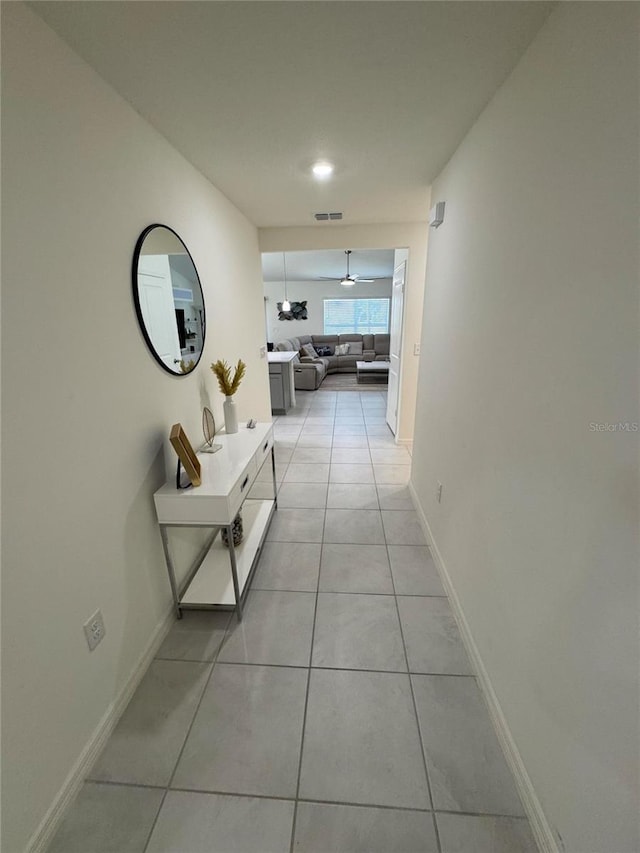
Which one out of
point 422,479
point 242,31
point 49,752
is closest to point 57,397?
point 49,752

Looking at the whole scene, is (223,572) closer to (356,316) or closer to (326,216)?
(326,216)

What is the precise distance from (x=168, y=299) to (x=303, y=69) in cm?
103

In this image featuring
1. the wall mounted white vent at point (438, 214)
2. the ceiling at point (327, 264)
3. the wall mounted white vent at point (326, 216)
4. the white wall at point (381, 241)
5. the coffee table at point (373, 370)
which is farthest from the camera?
the coffee table at point (373, 370)

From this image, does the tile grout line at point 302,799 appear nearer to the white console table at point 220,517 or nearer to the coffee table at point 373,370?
the white console table at point 220,517

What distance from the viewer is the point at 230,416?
7.11ft

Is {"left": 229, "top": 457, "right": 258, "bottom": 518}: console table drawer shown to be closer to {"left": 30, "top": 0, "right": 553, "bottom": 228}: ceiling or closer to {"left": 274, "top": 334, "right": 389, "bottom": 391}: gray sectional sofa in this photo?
{"left": 30, "top": 0, "right": 553, "bottom": 228}: ceiling

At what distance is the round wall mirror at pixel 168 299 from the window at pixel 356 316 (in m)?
7.91

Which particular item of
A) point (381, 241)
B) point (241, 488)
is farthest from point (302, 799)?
point (381, 241)

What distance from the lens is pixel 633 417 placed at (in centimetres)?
68

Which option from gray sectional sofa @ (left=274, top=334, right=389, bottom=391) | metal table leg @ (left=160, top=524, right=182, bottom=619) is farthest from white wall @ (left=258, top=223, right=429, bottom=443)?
gray sectional sofa @ (left=274, top=334, right=389, bottom=391)

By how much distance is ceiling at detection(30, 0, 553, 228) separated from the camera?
3.03ft

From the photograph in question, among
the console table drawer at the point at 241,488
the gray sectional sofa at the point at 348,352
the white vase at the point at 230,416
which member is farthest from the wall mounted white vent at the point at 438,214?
the gray sectional sofa at the point at 348,352

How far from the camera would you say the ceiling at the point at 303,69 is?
922 millimetres

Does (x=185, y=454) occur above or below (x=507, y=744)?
above
